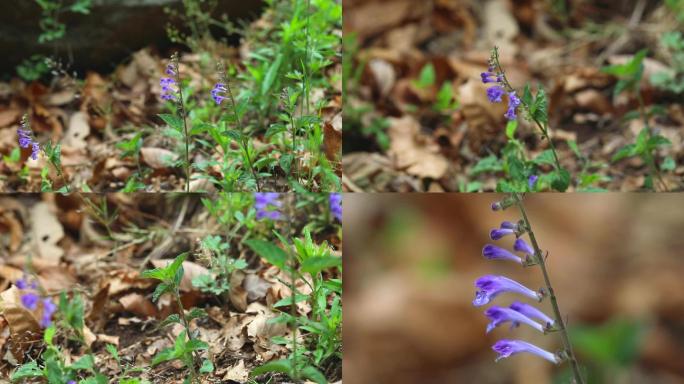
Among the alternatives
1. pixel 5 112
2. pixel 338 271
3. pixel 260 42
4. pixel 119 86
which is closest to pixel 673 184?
pixel 338 271

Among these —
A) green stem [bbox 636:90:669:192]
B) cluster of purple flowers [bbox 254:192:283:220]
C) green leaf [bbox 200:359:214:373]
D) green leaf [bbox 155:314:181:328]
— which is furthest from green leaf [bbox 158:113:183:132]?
green stem [bbox 636:90:669:192]

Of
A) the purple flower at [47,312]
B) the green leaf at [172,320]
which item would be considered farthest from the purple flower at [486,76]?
the purple flower at [47,312]

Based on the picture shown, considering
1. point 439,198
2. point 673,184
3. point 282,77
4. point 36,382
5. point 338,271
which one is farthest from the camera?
point 439,198

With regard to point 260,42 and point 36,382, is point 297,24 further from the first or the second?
point 36,382

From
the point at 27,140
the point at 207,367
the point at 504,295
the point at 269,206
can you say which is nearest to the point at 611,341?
the point at 504,295

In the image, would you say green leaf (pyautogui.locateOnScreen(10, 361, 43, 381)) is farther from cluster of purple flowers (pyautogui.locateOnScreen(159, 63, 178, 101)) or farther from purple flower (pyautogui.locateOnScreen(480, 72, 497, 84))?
purple flower (pyautogui.locateOnScreen(480, 72, 497, 84))

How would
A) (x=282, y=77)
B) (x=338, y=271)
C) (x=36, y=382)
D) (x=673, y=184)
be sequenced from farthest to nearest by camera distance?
(x=673, y=184) < (x=282, y=77) < (x=338, y=271) < (x=36, y=382)
